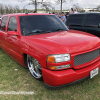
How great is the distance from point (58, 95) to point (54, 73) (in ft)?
2.13

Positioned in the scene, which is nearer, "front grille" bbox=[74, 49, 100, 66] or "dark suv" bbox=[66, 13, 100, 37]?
Answer: "front grille" bbox=[74, 49, 100, 66]

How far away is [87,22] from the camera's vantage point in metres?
5.28

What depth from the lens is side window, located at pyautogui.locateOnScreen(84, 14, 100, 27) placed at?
4998 mm

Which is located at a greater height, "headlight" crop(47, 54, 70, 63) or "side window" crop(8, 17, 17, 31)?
"side window" crop(8, 17, 17, 31)

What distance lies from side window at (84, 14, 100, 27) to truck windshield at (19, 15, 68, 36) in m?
1.98

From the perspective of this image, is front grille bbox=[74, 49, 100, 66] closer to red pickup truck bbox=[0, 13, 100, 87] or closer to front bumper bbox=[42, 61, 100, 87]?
red pickup truck bbox=[0, 13, 100, 87]

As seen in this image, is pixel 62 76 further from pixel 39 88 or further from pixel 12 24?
pixel 12 24

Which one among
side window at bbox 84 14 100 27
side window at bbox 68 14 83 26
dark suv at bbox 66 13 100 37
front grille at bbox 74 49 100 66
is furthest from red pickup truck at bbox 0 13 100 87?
side window at bbox 68 14 83 26

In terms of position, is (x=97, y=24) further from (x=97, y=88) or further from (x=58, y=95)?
(x=58, y=95)

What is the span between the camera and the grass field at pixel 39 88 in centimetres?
247

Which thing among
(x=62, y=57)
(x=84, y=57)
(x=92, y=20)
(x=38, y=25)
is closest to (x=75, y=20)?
(x=92, y=20)

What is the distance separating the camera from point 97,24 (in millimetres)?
4977

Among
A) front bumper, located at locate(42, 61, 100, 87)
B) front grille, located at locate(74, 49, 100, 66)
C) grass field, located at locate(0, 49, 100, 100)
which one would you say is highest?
front grille, located at locate(74, 49, 100, 66)

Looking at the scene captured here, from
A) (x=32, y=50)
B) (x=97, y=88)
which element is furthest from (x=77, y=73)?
(x=32, y=50)
